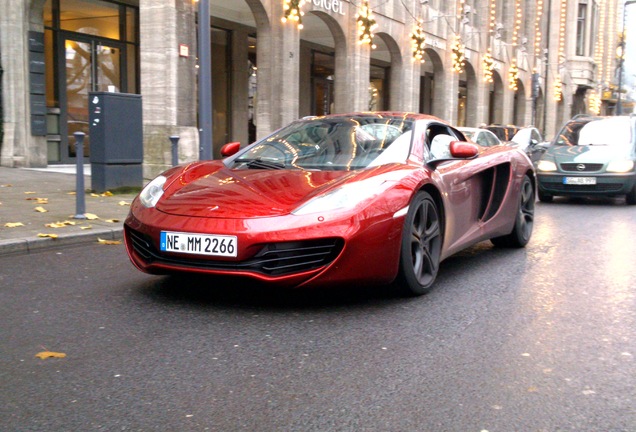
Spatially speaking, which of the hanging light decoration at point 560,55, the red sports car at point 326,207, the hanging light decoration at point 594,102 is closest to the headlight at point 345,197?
the red sports car at point 326,207

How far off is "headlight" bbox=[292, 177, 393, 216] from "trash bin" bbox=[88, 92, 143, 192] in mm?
6685

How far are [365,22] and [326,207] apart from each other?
17033 mm

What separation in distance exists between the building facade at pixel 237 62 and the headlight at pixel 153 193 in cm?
864

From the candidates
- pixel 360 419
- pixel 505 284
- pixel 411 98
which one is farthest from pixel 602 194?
pixel 411 98

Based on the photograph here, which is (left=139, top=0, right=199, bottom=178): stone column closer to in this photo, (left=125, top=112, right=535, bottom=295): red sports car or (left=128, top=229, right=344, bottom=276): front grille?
(left=125, top=112, right=535, bottom=295): red sports car

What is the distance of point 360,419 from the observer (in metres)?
2.73

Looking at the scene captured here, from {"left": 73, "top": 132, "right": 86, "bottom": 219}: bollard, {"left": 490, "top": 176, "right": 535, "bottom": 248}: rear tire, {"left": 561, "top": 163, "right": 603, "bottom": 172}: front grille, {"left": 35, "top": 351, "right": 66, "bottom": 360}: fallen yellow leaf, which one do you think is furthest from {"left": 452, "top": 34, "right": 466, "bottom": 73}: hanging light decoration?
{"left": 35, "top": 351, "right": 66, "bottom": 360}: fallen yellow leaf

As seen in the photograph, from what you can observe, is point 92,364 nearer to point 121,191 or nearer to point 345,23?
point 121,191

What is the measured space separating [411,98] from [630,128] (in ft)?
40.8

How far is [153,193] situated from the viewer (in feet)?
15.7

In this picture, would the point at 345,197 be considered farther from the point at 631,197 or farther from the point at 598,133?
the point at 598,133

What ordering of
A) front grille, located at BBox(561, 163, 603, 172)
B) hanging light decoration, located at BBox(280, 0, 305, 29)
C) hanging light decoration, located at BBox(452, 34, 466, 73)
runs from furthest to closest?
1. hanging light decoration, located at BBox(452, 34, 466, 73)
2. hanging light decoration, located at BBox(280, 0, 305, 29)
3. front grille, located at BBox(561, 163, 603, 172)

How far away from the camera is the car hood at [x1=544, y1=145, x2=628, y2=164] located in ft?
38.8

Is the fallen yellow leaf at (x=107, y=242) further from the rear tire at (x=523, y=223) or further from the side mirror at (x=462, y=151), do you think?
the rear tire at (x=523, y=223)
